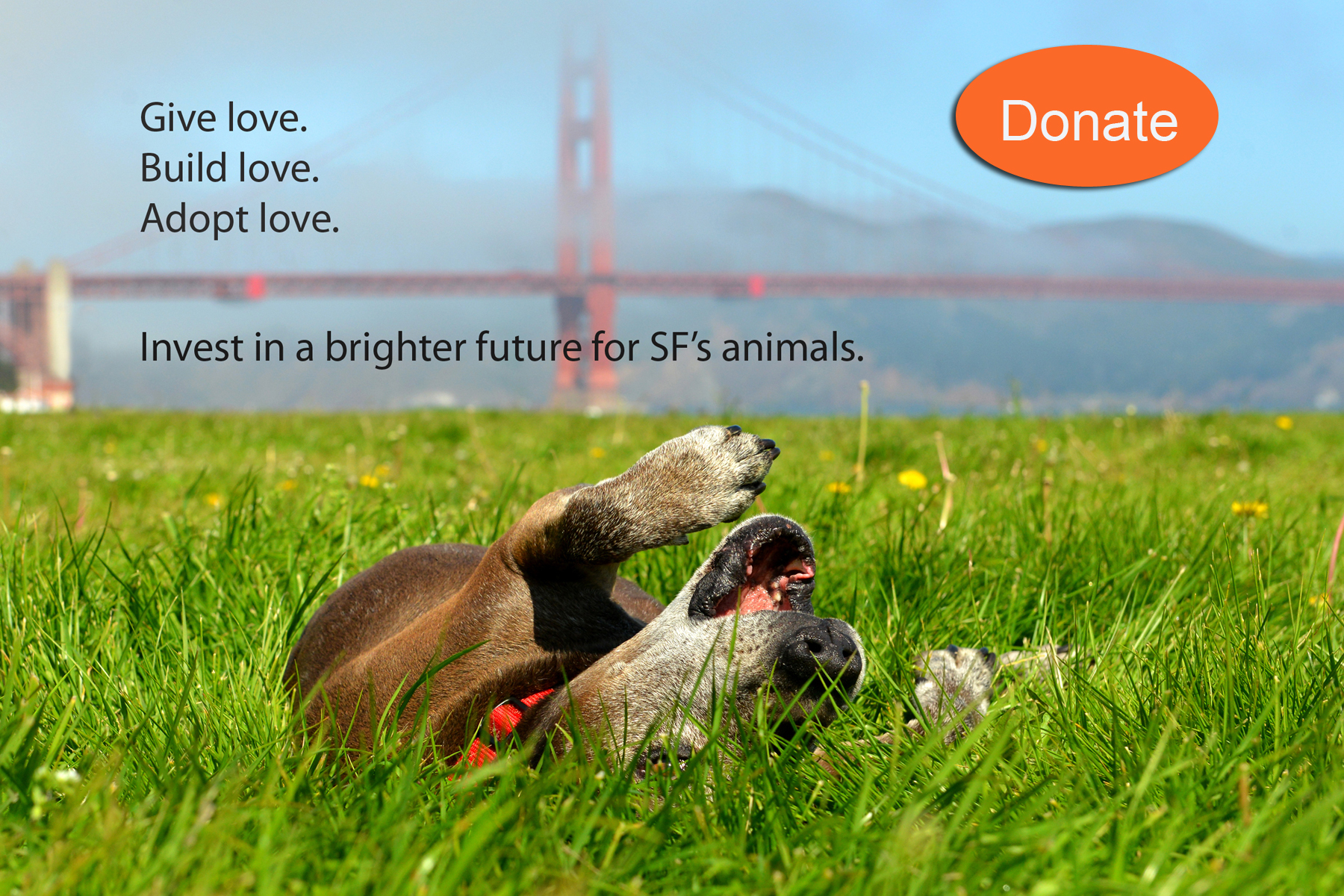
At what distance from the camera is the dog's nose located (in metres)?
1.52

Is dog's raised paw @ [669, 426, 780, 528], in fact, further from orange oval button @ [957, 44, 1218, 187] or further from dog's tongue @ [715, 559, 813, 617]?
orange oval button @ [957, 44, 1218, 187]

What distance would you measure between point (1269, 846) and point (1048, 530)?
1928 millimetres

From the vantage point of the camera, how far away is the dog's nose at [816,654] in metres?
1.52

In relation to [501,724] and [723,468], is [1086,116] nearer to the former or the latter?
[723,468]

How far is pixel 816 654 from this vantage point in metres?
1.53

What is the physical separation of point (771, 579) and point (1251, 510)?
225 centimetres

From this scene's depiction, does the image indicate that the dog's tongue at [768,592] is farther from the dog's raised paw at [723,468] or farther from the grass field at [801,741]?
the grass field at [801,741]

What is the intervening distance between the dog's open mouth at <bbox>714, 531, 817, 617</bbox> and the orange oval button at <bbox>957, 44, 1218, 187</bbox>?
3251 mm

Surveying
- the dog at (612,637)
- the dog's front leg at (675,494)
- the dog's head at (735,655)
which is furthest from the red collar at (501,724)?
the dog's front leg at (675,494)

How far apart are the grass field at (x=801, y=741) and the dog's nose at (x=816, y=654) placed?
0.38 ft

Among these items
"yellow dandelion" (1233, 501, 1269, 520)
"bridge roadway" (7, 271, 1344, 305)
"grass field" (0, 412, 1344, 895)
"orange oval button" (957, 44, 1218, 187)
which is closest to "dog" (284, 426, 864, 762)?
"grass field" (0, 412, 1344, 895)

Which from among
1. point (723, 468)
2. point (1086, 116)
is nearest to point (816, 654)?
point (723, 468)

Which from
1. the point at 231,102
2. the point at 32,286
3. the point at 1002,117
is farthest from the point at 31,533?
the point at 32,286

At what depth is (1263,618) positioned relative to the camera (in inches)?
73.5
